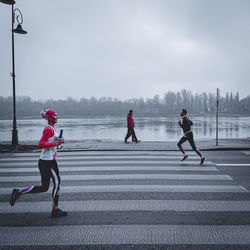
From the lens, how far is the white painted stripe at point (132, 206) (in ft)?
14.3

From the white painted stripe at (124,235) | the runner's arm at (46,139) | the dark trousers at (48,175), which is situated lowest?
the white painted stripe at (124,235)

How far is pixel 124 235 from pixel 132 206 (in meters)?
1.05

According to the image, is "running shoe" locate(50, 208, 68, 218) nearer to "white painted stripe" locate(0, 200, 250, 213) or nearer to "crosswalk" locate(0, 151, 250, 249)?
"crosswalk" locate(0, 151, 250, 249)

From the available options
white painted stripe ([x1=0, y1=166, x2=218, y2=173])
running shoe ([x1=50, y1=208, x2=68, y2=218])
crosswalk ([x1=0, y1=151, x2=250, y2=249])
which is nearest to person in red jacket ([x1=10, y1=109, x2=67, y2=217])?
running shoe ([x1=50, y1=208, x2=68, y2=218])

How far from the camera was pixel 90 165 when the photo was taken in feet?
26.1

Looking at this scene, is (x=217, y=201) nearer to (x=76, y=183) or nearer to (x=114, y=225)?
(x=114, y=225)

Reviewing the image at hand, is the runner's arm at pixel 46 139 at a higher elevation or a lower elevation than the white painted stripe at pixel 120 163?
higher

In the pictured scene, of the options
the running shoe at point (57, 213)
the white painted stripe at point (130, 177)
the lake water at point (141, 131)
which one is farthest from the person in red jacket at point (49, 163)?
the lake water at point (141, 131)

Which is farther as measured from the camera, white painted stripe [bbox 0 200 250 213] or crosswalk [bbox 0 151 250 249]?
white painted stripe [bbox 0 200 250 213]

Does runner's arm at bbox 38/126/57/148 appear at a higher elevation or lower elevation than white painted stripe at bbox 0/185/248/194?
higher

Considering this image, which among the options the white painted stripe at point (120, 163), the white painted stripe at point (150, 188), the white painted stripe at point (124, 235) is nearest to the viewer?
the white painted stripe at point (124, 235)

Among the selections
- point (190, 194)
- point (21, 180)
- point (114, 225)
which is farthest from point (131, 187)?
point (21, 180)

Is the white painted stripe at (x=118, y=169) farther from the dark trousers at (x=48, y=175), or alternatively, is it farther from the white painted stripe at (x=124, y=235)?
the white painted stripe at (x=124, y=235)

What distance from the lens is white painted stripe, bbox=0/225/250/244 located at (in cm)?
326
